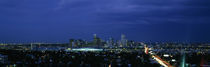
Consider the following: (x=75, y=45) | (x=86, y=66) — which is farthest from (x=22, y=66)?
(x=75, y=45)

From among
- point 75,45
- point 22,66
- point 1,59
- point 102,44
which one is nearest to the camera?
point 22,66

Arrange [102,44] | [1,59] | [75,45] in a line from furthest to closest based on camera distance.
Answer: [102,44] < [75,45] < [1,59]

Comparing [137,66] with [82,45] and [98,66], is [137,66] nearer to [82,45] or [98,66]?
[98,66]

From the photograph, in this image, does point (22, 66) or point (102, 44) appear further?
point (102, 44)

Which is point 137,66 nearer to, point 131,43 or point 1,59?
point 1,59

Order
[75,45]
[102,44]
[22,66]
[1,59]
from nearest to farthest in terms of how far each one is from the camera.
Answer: [22,66] → [1,59] → [75,45] → [102,44]

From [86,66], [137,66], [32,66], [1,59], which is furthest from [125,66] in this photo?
[1,59]

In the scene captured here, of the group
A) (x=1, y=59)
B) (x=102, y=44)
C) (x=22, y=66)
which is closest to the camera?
(x=22, y=66)

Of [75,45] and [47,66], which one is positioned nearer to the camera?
[47,66]

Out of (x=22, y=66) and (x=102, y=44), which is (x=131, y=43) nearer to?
(x=102, y=44)
